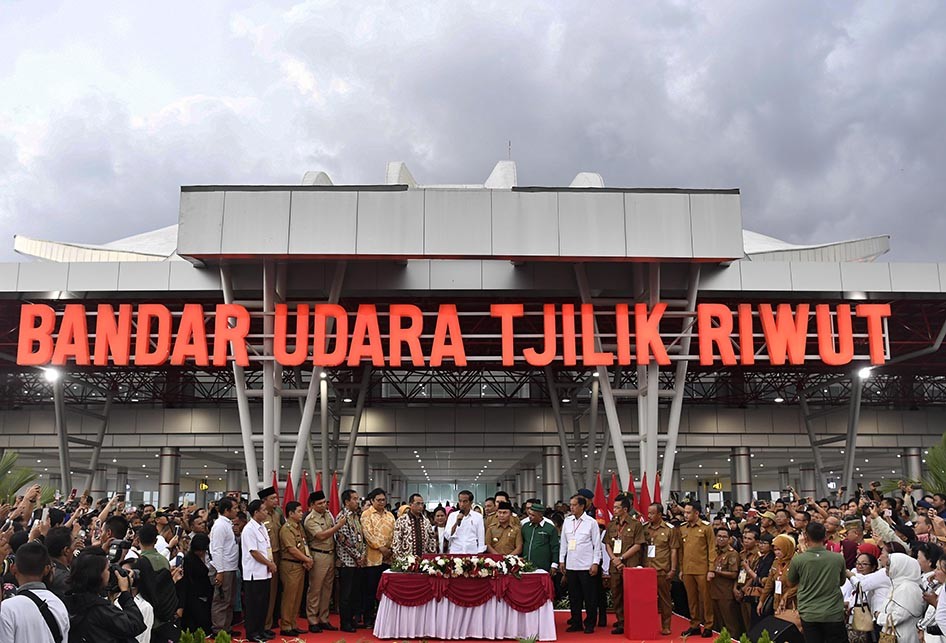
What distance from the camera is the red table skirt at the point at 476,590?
11305 mm

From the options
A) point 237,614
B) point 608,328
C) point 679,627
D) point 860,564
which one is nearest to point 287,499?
point 237,614

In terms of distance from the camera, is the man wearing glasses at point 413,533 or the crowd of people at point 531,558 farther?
the man wearing glasses at point 413,533

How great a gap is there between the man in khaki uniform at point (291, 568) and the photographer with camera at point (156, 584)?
383 cm

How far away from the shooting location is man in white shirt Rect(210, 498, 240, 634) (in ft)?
37.8

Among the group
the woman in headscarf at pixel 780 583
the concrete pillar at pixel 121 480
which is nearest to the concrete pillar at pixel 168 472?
the concrete pillar at pixel 121 480

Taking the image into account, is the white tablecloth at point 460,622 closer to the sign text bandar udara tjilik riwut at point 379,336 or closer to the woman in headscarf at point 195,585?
the woman in headscarf at point 195,585

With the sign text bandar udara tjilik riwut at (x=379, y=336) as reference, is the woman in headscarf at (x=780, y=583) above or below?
below

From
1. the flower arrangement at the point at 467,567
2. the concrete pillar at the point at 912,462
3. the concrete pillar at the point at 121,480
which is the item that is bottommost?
the flower arrangement at the point at 467,567

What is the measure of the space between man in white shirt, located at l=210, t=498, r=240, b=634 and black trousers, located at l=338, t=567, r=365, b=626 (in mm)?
1564

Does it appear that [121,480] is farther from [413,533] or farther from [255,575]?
[255,575]

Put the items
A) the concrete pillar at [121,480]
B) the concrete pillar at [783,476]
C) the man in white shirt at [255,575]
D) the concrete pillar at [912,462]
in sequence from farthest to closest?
1. the concrete pillar at [121,480]
2. the concrete pillar at [783,476]
3. the concrete pillar at [912,462]
4. the man in white shirt at [255,575]

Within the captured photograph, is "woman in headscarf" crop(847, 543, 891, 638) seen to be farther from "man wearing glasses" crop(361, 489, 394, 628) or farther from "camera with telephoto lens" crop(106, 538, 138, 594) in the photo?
"camera with telephoto lens" crop(106, 538, 138, 594)

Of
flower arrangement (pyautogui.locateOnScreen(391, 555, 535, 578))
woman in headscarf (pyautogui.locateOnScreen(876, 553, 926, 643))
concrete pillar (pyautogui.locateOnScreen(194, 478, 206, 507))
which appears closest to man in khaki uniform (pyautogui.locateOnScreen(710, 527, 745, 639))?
flower arrangement (pyautogui.locateOnScreen(391, 555, 535, 578))

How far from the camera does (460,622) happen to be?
11.4 metres
